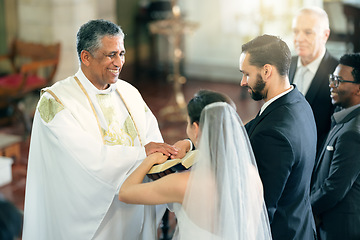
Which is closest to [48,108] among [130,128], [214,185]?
[130,128]

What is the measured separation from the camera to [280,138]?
2.24 meters

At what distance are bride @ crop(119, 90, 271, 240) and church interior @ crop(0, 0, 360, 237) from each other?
7.61 feet

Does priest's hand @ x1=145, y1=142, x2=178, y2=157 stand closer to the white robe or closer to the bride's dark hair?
the white robe

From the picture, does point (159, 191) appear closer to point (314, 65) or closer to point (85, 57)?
point (85, 57)

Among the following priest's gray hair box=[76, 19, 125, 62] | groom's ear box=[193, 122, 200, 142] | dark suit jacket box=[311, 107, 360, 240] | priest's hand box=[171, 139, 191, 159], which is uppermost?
priest's gray hair box=[76, 19, 125, 62]

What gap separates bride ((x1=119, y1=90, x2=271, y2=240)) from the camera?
2.12 meters

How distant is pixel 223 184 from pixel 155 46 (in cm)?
766

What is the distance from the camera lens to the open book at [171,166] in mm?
2379

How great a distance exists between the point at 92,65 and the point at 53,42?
4.69 meters

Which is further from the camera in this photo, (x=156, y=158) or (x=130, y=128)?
(x=130, y=128)

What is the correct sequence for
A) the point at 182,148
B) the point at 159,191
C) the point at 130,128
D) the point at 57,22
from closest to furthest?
the point at 159,191 < the point at 182,148 < the point at 130,128 < the point at 57,22

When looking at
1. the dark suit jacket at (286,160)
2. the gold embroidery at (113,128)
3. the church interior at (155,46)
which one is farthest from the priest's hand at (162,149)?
the church interior at (155,46)

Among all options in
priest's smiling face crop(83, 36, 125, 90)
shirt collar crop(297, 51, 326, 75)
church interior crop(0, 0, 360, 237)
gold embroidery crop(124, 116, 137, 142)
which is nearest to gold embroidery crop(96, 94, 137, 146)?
gold embroidery crop(124, 116, 137, 142)

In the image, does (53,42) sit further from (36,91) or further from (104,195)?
(104,195)
